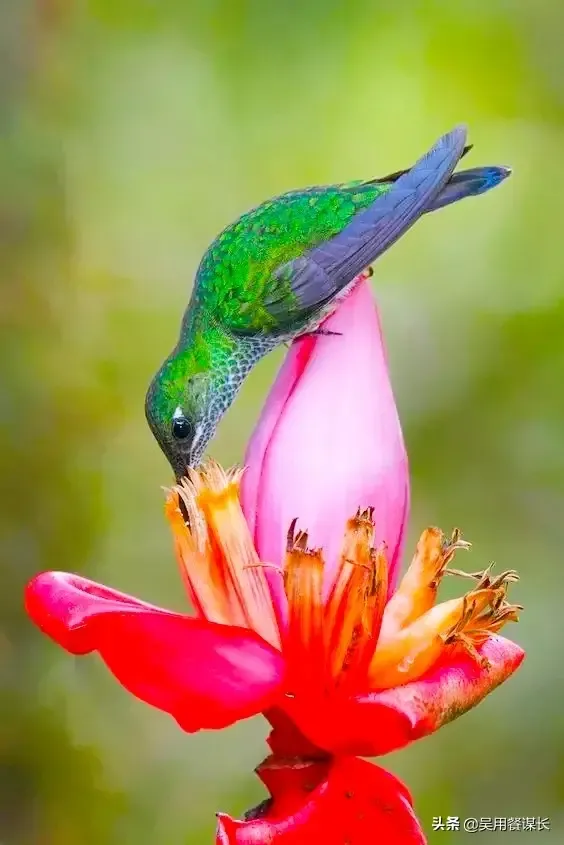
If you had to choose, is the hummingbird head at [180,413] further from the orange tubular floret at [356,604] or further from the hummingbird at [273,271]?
the orange tubular floret at [356,604]

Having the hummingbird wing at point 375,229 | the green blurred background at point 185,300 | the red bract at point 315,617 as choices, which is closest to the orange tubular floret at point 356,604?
the red bract at point 315,617

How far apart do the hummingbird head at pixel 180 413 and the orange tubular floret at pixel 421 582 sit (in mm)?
130

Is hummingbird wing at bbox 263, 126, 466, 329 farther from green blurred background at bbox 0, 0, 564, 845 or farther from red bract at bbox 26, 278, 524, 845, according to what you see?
green blurred background at bbox 0, 0, 564, 845

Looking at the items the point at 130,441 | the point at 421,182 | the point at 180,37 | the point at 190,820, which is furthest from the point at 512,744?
the point at 180,37

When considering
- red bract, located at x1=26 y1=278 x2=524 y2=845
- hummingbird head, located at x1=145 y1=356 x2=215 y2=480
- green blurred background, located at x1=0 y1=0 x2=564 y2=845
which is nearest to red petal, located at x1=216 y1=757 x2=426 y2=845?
red bract, located at x1=26 y1=278 x2=524 y2=845

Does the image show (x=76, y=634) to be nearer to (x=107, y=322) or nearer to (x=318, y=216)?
(x=318, y=216)

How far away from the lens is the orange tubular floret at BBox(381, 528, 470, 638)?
13.0 inches

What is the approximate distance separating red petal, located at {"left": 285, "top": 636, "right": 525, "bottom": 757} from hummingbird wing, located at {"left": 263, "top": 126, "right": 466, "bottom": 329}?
0.16 m

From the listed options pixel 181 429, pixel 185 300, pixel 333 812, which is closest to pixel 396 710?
pixel 333 812

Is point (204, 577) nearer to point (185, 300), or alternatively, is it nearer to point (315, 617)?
point (315, 617)

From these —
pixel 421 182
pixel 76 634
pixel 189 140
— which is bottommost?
pixel 76 634

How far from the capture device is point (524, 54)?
720 millimetres

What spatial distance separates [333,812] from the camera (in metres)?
0.28

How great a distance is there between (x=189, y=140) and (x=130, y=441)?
23 cm
